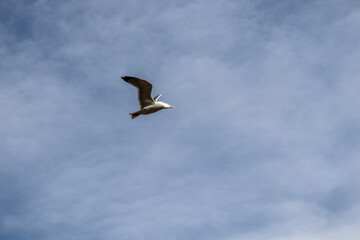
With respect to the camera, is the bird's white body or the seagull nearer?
the seagull

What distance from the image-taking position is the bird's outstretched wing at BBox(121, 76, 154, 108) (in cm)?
5484

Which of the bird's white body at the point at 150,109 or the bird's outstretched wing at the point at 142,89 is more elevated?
the bird's outstretched wing at the point at 142,89

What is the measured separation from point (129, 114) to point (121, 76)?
5.10 metres

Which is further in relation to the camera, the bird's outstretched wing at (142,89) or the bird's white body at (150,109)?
the bird's white body at (150,109)

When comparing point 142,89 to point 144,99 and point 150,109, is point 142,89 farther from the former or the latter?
point 150,109

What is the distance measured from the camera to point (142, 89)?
56.2 metres

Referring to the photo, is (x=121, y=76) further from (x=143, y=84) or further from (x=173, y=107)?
(x=173, y=107)

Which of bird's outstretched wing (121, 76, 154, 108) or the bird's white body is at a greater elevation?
bird's outstretched wing (121, 76, 154, 108)

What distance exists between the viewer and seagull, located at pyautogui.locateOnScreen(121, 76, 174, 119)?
180ft

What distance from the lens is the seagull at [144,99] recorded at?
180ft

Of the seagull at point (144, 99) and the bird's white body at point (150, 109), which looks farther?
the bird's white body at point (150, 109)

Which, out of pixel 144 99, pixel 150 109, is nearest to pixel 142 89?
pixel 144 99

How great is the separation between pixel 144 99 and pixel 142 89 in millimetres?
1409

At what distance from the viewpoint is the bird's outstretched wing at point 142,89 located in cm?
5484
